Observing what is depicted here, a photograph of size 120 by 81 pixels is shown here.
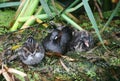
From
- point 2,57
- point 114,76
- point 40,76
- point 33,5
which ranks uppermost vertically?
point 33,5

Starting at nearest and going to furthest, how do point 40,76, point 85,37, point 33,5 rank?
point 40,76
point 85,37
point 33,5

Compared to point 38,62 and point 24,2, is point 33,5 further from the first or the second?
point 38,62

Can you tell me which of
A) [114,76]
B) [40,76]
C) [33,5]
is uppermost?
[33,5]

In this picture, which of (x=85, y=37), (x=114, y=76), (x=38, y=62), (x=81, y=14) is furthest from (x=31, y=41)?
(x=81, y=14)

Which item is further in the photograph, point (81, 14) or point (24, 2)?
point (81, 14)

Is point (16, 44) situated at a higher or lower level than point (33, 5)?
lower

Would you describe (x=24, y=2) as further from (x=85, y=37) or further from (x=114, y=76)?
(x=114, y=76)

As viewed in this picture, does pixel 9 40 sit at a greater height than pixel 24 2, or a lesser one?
lesser

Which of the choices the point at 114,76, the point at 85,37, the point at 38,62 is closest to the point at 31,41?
the point at 38,62

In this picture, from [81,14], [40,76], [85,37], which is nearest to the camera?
[40,76]
